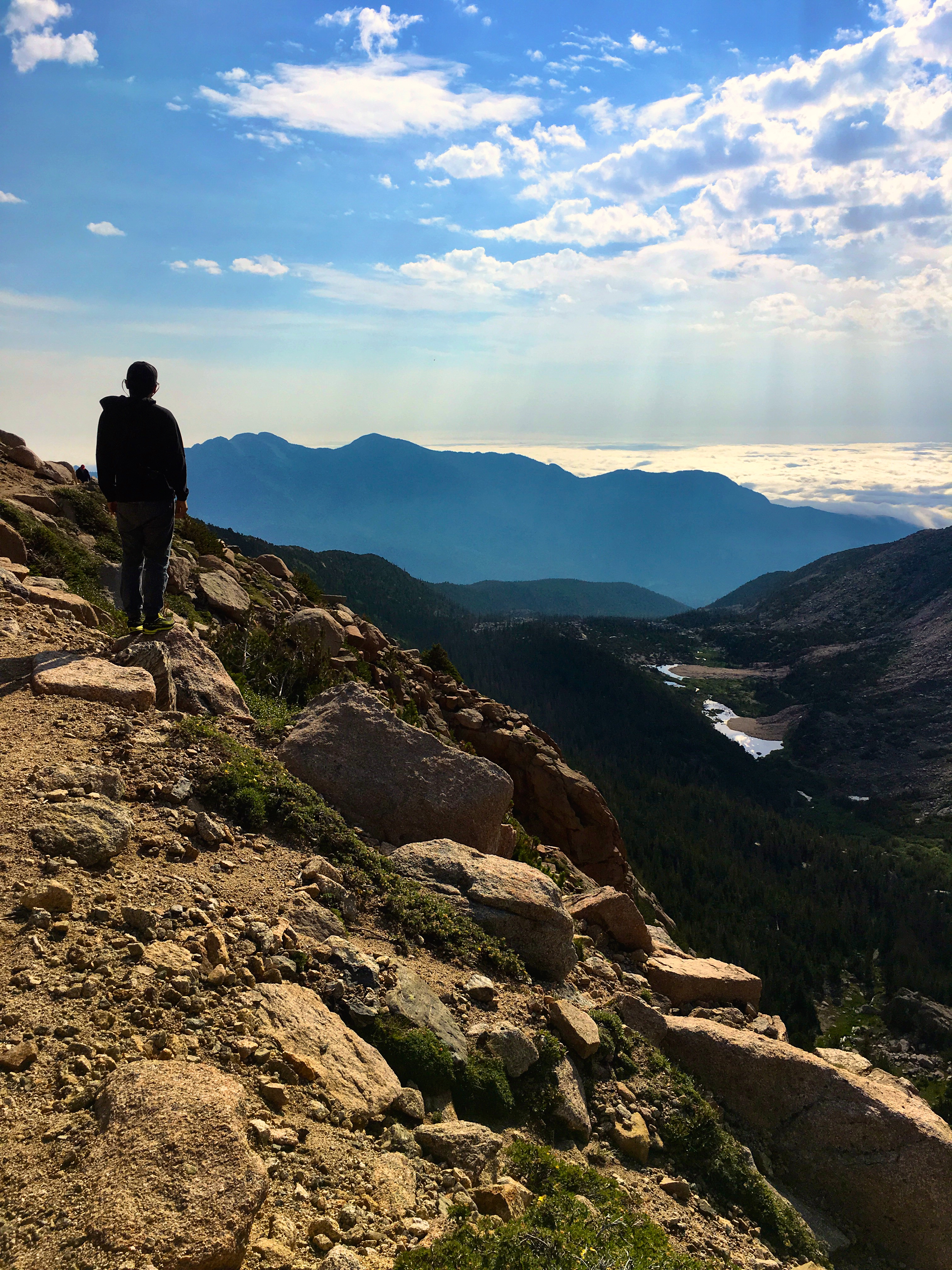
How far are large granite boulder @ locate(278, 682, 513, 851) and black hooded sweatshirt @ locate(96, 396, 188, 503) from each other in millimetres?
3234

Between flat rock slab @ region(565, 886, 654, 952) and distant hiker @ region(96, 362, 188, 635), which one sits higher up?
distant hiker @ region(96, 362, 188, 635)

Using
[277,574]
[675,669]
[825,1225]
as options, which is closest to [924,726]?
[675,669]

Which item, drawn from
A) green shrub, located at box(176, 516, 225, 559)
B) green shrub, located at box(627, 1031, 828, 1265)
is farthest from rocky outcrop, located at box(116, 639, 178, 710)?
green shrub, located at box(176, 516, 225, 559)

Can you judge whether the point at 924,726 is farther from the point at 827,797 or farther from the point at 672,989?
the point at 672,989

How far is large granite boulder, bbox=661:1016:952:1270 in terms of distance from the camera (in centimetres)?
704

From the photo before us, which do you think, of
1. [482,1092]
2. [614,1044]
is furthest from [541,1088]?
[614,1044]

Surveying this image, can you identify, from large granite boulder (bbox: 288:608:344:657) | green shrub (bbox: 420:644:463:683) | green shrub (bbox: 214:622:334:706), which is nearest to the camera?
green shrub (bbox: 214:622:334:706)

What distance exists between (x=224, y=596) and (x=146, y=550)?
778 cm

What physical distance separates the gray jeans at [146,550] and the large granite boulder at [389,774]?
2.49 m

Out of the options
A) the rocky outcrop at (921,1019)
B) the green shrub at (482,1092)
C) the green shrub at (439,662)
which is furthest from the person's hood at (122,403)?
the rocky outcrop at (921,1019)

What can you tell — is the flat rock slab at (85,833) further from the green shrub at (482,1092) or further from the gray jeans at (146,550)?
the gray jeans at (146,550)

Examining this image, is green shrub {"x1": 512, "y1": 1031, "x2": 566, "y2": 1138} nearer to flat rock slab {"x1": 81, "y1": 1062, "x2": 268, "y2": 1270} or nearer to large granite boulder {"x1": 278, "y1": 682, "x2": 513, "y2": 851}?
flat rock slab {"x1": 81, "y1": 1062, "x2": 268, "y2": 1270}

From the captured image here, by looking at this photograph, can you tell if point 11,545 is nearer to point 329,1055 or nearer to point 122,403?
point 122,403

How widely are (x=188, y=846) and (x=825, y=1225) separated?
6997 millimetres
